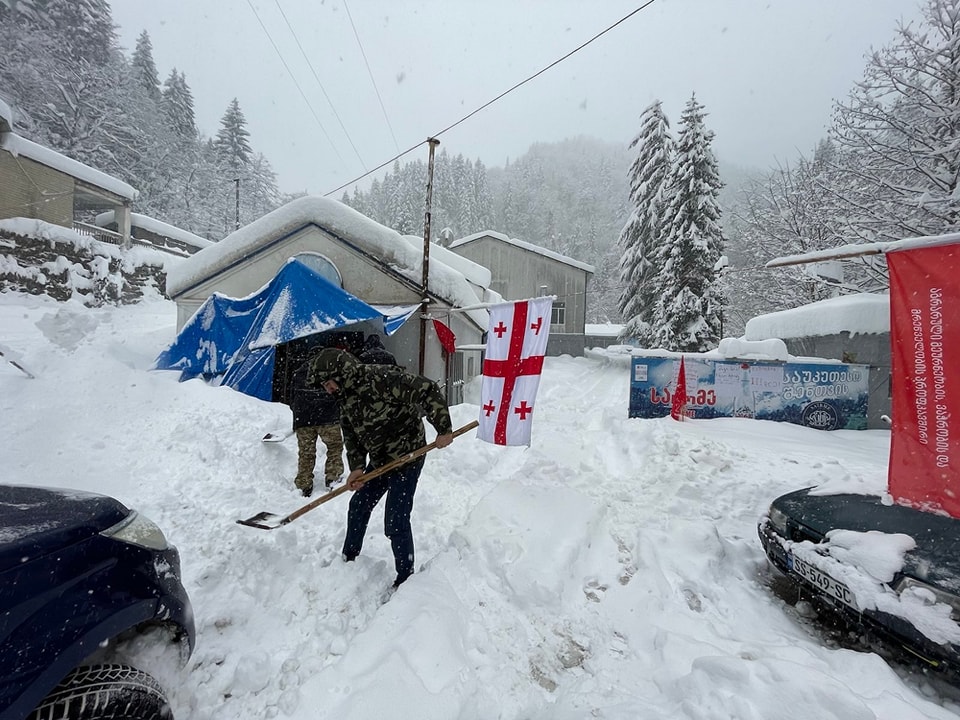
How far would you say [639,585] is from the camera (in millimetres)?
3340

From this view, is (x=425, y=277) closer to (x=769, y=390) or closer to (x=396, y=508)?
(x=396, y=508)

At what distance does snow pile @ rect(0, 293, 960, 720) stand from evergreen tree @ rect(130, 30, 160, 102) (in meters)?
41.1

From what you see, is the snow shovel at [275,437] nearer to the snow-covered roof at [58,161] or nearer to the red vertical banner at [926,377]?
the red vertical banner at [926,377]

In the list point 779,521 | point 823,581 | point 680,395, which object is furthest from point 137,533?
point 680,395

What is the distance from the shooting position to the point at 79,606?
1.52 meters

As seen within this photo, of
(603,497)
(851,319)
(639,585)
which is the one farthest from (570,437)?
(851,319)

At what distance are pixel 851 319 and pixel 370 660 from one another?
13097 millimetres

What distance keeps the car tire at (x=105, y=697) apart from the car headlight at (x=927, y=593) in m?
3.98

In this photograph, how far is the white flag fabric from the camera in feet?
14.8

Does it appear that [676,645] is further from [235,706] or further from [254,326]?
[254,326]

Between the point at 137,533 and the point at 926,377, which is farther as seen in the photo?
the point at 926,377

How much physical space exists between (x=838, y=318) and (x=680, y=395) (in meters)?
5.55

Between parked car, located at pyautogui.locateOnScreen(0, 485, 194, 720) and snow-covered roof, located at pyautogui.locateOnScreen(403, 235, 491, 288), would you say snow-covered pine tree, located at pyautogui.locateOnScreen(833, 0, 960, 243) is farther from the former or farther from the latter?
parked car, located at pyautogui.locateOnScreen(0, 485, 194, 720)

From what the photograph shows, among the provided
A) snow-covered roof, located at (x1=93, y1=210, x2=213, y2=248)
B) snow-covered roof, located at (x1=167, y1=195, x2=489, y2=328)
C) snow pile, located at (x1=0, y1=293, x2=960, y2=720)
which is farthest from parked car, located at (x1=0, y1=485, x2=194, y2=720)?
snow-covered roof, located at (x1=93, y1=210, x2=213, y2=248)
